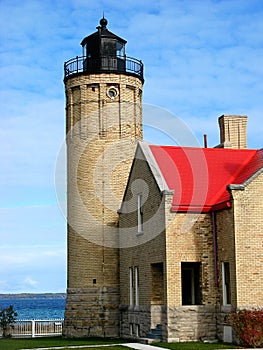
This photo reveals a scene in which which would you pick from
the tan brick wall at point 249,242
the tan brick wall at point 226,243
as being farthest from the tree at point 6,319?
the tan brick wall at point 249,242

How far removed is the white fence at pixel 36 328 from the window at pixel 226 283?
1248 centimetres

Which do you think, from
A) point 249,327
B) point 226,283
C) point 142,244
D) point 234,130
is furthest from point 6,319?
point 249,327

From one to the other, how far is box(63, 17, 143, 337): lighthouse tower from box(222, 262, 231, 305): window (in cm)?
805

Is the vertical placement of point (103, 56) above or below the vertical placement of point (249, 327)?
above

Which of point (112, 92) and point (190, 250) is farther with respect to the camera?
point (112, 92)

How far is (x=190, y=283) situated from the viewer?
26375 mm

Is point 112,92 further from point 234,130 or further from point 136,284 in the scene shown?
point 136,284

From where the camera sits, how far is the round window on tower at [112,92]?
31.5 metres

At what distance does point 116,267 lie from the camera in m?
30.5

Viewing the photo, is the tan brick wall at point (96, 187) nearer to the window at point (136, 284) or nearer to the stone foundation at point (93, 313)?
the stone foundation at point (93, 313)

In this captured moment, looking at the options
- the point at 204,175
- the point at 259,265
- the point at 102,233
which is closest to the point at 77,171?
the point at 102,233

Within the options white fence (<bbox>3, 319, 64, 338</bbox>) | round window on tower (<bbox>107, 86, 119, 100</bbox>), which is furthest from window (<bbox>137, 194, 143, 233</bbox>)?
white fence (<bbox>3, 319, 64, 338</bbox>)

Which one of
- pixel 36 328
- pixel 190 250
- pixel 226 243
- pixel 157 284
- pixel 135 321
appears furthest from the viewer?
pixel 36 328

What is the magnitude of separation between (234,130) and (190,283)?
26.9 ft
